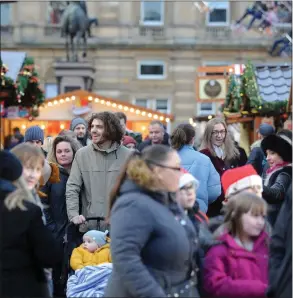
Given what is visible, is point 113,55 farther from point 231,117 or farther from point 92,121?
point 92,121

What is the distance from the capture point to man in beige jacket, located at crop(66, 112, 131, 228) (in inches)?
320

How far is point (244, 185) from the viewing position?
625 cm

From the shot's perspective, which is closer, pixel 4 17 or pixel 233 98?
pixel 233 98

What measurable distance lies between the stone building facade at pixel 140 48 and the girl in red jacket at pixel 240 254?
38656 millimetres

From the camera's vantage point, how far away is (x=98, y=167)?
8.16m

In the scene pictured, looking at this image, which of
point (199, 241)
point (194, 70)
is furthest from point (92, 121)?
point (194, 70)

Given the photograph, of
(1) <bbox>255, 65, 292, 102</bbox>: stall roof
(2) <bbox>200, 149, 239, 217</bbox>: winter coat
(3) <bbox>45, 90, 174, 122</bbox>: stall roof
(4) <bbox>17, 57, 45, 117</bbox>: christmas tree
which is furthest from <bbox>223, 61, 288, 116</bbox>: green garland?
(3) <bbox>45, 90, 174, 122</bbox>: stall roof

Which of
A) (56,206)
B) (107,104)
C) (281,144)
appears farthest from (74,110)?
(281,144)

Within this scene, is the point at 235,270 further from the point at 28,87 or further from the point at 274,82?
the point at 28,87

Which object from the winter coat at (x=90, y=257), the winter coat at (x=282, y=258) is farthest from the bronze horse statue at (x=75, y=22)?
the winter coat at (x=282, y=258)

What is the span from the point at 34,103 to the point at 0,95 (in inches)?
109

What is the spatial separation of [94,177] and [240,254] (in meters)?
2.86

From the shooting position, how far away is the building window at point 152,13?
4591cm

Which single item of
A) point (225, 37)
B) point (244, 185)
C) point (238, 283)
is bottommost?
point (238, 283)
